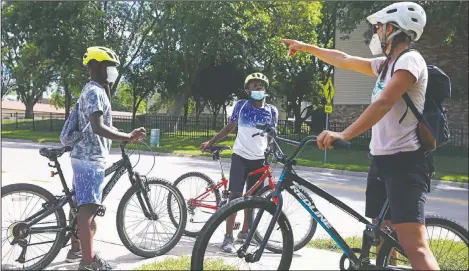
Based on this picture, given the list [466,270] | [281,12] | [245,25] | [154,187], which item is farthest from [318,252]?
[281,12]

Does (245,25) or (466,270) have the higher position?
(245,25)

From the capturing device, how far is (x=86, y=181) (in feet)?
11.7

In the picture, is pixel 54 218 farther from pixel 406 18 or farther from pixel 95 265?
pixel 406 18

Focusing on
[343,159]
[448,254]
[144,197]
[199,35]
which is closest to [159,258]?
[144,197]

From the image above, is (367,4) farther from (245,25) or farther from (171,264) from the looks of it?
(171,264)

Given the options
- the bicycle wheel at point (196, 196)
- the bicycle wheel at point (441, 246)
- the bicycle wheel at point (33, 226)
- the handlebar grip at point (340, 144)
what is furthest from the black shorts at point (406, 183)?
the bicycle wheel at point (196, 196)

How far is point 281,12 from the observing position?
29094 millimetres

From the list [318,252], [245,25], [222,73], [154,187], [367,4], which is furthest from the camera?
[222,73]

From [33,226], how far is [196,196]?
202 cm

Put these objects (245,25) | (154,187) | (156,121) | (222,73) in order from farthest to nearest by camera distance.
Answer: (222,73)
(245,25)
(156,121)
(154,187)

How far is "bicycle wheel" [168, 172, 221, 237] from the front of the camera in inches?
208

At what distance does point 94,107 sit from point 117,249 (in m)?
1.64

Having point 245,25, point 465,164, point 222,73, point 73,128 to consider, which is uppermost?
point 245,25

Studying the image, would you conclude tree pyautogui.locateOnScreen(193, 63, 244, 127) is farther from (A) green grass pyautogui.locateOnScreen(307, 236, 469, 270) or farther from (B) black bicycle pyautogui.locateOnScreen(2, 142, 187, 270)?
(A) green grass pyautogui.locateOnScreen(307, 236, 469, 270)
